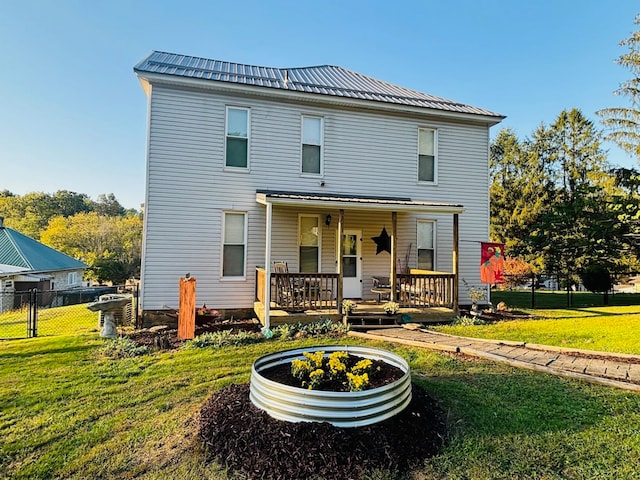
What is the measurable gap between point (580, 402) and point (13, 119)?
29.5 metres

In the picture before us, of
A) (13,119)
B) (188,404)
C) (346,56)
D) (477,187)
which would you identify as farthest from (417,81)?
(13,119)

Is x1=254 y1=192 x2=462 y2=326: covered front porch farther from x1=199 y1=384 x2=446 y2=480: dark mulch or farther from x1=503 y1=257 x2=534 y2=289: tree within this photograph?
x1=503 y1=257 x2=534 y2=289: tree

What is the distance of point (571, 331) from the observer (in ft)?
25.1

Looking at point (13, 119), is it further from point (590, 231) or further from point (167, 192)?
point (590, 231)

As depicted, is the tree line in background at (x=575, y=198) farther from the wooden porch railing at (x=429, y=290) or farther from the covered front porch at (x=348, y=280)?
the covered front porch at (x=348, y=280)

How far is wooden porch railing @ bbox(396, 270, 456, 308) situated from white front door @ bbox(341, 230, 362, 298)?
4.80 feet

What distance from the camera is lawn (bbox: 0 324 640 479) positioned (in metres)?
2.94

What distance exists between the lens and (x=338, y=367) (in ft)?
12.1

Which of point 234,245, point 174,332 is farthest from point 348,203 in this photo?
point 174,332

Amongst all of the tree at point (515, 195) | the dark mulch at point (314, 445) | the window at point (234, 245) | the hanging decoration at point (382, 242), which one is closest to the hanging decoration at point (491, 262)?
the hanging decoration at point (382, 242)

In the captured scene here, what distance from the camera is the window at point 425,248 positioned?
1087 centimetres

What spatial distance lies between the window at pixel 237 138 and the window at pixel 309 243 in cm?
229

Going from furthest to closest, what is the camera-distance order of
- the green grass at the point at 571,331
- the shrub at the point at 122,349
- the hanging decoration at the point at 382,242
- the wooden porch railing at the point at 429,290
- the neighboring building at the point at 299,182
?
the hanging decoration at the point at 382,242, the wooden porch railing at the point at 429,290, the neighboring building at the point at 299,182, the green grass at the point at 571,331, the shrub at the point at 122,349

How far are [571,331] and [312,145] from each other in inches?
306
